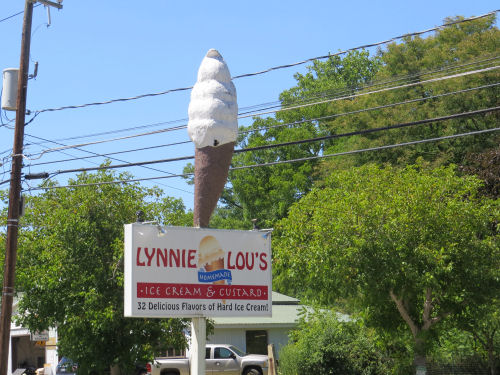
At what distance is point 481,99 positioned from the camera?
34844mm

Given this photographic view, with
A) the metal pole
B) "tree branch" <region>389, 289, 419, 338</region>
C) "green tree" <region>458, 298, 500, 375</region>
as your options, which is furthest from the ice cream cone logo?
"green tree" <region>458, 298, 500, 375</region>

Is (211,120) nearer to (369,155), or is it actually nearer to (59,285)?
(59,285)

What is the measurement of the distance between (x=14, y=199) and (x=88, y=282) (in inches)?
119

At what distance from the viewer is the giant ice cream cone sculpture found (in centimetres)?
997

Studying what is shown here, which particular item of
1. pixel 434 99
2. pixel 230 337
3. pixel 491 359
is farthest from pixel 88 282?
pixel 434 99

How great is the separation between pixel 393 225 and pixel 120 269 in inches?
293

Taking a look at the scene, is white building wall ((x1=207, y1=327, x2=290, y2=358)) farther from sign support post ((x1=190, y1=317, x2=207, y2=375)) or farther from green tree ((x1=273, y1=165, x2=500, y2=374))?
sign support post ((x1=190, y1=317, x2=207, y2=375))

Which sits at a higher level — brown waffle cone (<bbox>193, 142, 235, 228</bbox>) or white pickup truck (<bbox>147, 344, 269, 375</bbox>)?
brown waffle cone (<bbox>193, 142, 235, 228</bbox>)

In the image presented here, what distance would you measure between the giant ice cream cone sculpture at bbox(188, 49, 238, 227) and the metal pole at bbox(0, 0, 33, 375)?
9642mm

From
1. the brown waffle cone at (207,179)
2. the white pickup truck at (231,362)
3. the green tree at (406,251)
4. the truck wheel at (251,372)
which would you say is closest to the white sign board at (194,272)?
the brown waffle cone at (207,179)

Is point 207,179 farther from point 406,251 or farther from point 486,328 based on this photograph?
point 486,328

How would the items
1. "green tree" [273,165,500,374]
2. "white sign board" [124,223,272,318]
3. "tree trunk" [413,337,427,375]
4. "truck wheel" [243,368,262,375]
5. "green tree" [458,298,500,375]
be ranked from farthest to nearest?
"truck wheel" [243,368,262,375]
"tree trunk" [413,337,427,375]
"green tree" [458,298,500,375]
"green tree" [273,165,500,374]
"white sign board" [124,223,272,318]

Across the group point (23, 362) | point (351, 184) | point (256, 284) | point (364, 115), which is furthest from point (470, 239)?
point (23, 362)

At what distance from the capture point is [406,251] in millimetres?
18906
